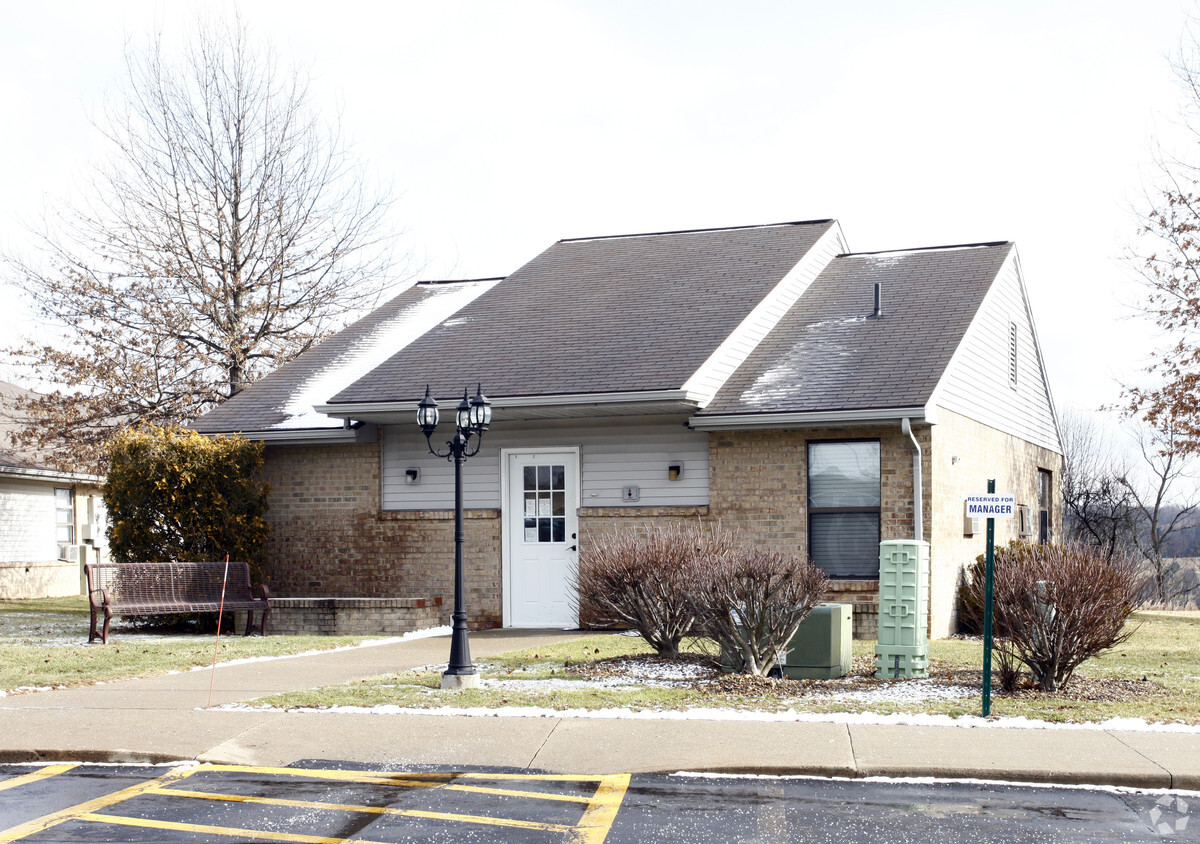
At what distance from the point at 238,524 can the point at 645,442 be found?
5.87 meters

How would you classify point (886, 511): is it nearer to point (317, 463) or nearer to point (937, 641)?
point (937, 641)

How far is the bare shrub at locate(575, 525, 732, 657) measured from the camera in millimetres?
12266

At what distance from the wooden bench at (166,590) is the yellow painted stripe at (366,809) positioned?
28.5 feet

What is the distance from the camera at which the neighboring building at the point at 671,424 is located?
1561 centimetres

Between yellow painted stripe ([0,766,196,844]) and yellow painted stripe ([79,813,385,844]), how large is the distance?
0.12m

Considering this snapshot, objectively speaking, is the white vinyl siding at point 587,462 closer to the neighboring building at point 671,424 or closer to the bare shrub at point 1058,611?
the neighboring building at point 671,424

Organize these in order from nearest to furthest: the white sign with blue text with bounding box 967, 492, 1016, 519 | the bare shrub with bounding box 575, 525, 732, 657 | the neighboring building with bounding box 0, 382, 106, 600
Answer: the white sign with blue text with bounding box 967, 492, 1016, 519, the bare shrub with bounding box 575, 525, 732, 657, the neighboring building with bounding box 0, 382, 106, 600

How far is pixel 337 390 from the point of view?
1920cm

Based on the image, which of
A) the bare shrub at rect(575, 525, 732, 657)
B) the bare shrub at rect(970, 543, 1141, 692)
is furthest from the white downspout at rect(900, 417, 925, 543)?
the bare shrub at rect(970, 543, 1141, 692)

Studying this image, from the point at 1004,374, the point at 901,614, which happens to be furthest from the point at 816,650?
the point at 1004,374

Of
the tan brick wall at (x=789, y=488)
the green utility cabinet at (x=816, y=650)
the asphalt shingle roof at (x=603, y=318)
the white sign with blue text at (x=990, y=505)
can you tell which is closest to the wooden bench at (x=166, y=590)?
the asphalt shingle roof at (x=603, y=318)

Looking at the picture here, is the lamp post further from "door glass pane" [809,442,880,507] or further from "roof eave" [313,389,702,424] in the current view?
"door glass pane" [809,442,880,507]

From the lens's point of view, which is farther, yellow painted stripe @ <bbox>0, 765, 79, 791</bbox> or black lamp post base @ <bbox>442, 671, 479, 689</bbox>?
black lamp post base @ <bbox>442, 671, 479, 689</bbox>

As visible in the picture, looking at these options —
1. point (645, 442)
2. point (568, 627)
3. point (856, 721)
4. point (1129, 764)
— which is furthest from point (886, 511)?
point (1129, 764)
